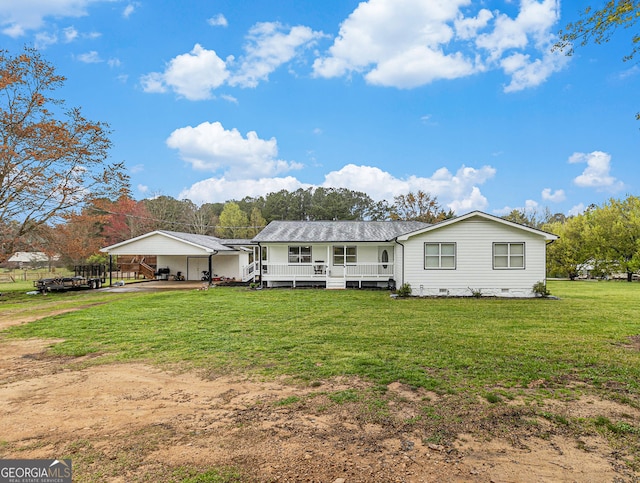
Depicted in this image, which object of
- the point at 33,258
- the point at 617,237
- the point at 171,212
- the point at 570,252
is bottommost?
the point at 33,258

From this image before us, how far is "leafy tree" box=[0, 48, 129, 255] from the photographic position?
1845cm

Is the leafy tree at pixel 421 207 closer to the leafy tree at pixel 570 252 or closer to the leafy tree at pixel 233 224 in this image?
the leafy tree at pixel 570 252

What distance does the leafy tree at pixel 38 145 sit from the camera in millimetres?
18453

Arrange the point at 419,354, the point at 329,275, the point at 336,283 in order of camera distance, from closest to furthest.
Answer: the point at 419,354 < the point at 336,283 < the point at 329,275

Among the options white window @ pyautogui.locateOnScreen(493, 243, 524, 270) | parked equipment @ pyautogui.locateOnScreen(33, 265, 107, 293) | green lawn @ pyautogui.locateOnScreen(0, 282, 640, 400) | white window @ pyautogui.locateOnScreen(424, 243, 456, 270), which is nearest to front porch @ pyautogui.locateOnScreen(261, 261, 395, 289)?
white window @ pyautogui.locateOnScreen(424, 243, 456, 270)

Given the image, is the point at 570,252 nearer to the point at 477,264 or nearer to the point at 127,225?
the point at 477,264

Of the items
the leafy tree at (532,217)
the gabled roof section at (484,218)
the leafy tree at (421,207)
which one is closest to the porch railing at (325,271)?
the gabled roof section at (484,218)

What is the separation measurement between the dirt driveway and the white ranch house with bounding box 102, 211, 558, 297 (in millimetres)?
11979

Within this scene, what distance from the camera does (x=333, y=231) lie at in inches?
849

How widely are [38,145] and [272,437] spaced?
2263 centimetres

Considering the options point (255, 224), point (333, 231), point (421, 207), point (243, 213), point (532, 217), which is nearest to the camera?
point (333, 231)

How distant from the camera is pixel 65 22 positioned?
49.9ft

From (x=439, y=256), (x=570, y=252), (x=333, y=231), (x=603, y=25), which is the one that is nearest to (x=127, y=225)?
(x=333, y=231)

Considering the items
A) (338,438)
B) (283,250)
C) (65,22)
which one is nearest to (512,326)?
(338,438)
